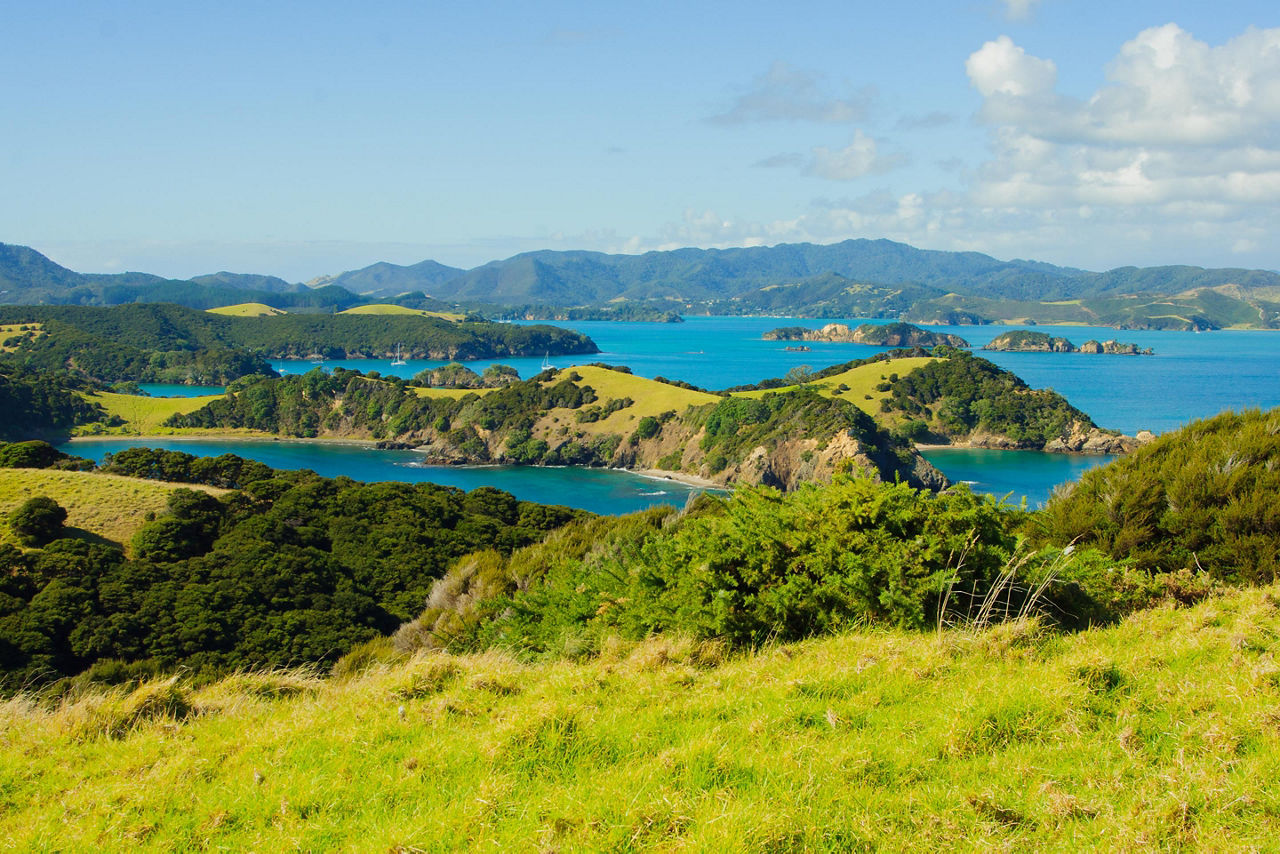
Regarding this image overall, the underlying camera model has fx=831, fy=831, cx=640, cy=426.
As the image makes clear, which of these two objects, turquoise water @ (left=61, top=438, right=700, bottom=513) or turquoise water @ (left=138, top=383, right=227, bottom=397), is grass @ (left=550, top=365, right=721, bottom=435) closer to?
turquoise water @ (left=61, top=438, right=700, bottom=513)

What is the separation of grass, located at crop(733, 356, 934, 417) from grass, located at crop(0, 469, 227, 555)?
8264cm

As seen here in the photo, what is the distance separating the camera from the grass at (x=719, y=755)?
3740 mm

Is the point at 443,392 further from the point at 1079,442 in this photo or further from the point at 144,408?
the point at 1079,442

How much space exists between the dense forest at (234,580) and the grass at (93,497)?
6.49 ft

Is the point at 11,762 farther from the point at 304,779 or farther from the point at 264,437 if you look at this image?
the point at 264,437

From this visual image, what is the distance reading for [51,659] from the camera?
2102cm

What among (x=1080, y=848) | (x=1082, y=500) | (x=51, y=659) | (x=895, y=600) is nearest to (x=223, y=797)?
(x=1080, y=848)

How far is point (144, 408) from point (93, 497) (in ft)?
317

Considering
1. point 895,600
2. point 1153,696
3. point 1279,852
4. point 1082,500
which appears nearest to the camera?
point 1279,852

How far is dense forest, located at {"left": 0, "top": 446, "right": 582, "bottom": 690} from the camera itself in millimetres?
22297

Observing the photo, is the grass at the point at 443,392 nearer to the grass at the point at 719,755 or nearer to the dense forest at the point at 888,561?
the dense forest at the point at 888,561

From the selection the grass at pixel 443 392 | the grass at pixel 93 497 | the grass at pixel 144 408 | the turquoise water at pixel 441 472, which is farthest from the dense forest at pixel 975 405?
the grass at pixel 144 408

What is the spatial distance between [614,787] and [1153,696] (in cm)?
328

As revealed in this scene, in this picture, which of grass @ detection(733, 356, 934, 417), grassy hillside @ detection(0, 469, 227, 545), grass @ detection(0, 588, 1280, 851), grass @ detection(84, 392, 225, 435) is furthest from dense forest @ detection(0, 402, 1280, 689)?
grass @ detection(84, 392, 225, 435)
